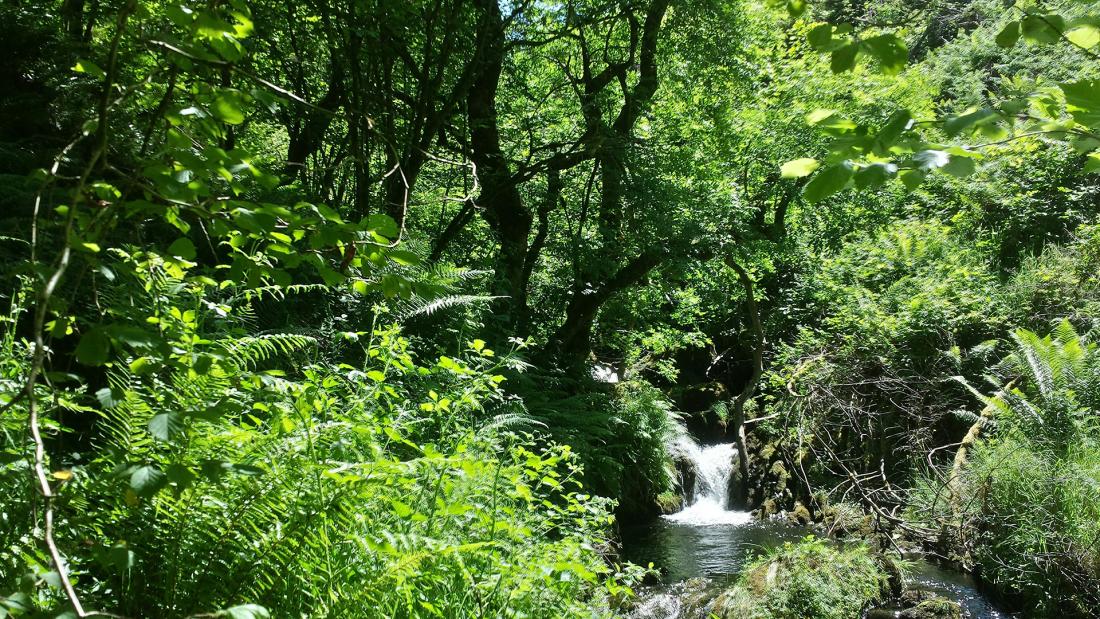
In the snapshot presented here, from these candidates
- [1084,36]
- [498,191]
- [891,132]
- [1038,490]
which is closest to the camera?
[891,132]

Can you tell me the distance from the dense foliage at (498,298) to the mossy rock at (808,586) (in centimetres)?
4

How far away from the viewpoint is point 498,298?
658cm

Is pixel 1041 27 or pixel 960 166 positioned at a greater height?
pixel 1041 27

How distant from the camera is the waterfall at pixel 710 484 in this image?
9734 millimetres

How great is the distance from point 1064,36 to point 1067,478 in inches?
218

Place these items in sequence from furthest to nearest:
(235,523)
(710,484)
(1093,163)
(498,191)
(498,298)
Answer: (710,484)
(498,191)
(498,298)
(235,523)
(1093,163)

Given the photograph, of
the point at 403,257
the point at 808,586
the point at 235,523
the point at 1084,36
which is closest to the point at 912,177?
the point at 1084,36

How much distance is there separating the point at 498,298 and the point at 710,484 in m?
5.75

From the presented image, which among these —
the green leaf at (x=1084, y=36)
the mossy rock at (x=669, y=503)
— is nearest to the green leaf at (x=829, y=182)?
the green leaf at (x=1084, y=36)

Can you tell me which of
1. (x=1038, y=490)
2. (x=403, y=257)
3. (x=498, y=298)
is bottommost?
(x=1038, y=490)

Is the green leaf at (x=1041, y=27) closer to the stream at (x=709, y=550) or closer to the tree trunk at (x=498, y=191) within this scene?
the stream at (x=709, y=550)

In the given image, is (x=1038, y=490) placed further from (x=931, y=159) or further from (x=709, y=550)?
(x=931, y=159)

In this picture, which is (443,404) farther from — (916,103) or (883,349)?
(916,103)

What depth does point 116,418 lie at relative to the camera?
2088 mm
